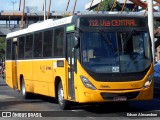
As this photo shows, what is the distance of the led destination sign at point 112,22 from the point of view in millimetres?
13391

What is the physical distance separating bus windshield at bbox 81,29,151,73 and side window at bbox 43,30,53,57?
8.25 feet

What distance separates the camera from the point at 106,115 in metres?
12.8

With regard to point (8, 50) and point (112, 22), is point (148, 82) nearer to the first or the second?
point (112, 22)

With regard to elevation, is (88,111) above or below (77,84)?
below

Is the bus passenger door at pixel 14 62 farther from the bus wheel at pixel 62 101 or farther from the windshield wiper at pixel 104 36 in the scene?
the windshield wiper at pixel 104 36

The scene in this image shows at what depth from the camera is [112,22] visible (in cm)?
1356

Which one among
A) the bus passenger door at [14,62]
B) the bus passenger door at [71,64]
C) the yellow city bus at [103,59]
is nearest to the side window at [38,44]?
the yellow city bus at [103,59]

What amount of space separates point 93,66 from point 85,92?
0.78 m

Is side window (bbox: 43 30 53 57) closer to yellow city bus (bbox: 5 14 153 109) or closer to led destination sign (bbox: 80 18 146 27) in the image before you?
yellow city bus (bbox: 5 14 153 109)

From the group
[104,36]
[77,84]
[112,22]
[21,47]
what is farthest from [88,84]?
Answer: [21,47]

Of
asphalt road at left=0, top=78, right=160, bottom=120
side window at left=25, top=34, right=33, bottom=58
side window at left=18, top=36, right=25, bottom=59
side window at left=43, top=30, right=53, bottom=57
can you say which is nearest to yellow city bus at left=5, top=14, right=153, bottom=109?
asphalt road at left=0, top=78, right=160, bottom=120

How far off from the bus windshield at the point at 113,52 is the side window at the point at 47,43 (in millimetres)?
2513

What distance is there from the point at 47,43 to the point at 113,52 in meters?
3.37

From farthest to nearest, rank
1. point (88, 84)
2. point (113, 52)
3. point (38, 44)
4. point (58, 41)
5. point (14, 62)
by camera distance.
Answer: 1. point (14, 62)
2. point (38, 44)
3. point (58, 41)
4. point (113, 52)
5. point (88, 84)
